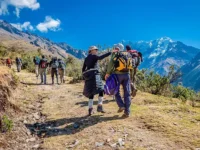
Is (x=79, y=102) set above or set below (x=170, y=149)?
above

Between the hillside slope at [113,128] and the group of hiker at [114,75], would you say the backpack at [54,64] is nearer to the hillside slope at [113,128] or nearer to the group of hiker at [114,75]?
the hillside slope at [113,128]

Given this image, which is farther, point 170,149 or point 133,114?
point 133,114

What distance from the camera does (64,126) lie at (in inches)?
394

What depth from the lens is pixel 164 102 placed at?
14461 millimetres

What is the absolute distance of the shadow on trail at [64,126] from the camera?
30.8 feet

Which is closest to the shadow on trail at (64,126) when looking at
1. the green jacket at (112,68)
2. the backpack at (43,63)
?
the green jacket at (112,68)

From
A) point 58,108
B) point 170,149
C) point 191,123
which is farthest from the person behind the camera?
point 58,108

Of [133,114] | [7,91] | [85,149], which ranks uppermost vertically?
[7,91]

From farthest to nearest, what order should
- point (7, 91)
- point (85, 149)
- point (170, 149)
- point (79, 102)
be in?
1. point (79, 102)
2. point (7, 91)
3. point (85, 149)
4. point (170, 149)

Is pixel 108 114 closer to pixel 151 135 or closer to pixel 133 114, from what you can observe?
pixel 133 114

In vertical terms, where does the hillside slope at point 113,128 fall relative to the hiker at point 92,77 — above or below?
below

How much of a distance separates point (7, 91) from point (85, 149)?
414 centimetres

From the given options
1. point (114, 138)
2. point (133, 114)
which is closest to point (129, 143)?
point (114, 138)

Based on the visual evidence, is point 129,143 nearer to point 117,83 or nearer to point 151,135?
point 151,135
